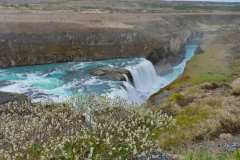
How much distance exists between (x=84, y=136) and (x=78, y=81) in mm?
23800

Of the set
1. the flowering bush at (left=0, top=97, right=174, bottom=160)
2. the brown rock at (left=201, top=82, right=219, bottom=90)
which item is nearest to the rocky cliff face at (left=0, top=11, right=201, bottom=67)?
the brown rock at (left=201, top=82, right=219, bottom=90)

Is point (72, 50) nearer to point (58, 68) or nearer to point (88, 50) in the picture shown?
point (88, 50)

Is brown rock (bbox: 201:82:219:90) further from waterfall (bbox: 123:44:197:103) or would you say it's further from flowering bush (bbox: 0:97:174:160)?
flowering bush (bbox: 0:97:174:160)

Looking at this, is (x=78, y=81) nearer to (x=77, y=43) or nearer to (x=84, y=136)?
(x=77, y=43)

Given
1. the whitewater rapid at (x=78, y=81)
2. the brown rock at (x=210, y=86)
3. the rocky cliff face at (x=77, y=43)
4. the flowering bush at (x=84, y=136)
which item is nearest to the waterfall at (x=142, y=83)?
the whitewater rapid at (x=78, y=81)

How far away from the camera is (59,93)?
3134 centimetres

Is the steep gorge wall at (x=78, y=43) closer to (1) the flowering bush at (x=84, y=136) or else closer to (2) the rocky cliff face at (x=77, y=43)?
(2) the rocky cliff face at (x=77, y=43)

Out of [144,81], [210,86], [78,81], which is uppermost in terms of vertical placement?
[210,86]

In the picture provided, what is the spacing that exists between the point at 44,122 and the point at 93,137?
257 centimetres

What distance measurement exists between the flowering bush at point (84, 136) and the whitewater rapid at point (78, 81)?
41.9ft

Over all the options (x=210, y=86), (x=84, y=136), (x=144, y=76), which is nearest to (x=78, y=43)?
(x=144, y=76)

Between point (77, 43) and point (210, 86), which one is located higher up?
point (210, 86)

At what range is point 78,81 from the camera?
35438 mm

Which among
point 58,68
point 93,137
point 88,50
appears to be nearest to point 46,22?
point 88,50
